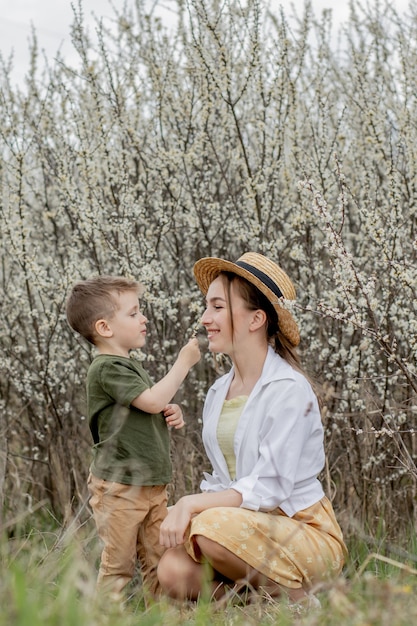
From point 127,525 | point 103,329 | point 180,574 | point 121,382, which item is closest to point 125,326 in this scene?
point 103,329

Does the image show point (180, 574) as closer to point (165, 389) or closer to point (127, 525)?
point (127, 525)

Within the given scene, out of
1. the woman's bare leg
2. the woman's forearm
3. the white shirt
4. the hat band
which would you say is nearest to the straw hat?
the hat band

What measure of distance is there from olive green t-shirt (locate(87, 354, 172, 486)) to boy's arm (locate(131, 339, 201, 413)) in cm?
4

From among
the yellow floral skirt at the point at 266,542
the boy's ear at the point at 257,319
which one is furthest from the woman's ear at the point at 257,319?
the yellow floral skirt at the point at 266,542

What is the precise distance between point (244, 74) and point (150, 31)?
1.95 feet

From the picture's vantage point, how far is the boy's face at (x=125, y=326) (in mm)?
3383

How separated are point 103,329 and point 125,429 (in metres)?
0.39

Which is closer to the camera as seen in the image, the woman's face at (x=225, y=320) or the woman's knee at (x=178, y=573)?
the woman's knee at (x=178, y=573)

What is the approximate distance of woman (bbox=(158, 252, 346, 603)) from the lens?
2.86m

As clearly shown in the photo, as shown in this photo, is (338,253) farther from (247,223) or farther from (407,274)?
(247,223)

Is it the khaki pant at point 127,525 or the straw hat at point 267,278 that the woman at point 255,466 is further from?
the khaki pant at point 127,525

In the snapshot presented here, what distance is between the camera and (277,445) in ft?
9.58

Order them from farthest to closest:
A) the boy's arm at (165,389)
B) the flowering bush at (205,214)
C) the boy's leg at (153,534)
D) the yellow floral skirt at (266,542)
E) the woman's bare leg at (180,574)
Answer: the flowering bush at (205,214), the boy's leg at (153,534), the boy's arm at (165,389), the woman's bare leg at (180,574), the yellow floral skirt at (266,542)

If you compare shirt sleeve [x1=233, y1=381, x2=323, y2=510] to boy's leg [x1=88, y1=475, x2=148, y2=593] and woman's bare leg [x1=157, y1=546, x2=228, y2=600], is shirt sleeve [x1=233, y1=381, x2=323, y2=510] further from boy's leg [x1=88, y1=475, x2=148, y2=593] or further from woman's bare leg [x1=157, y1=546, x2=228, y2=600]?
boy's leg [x1=88, y1=475, x2=148, y2=593]
